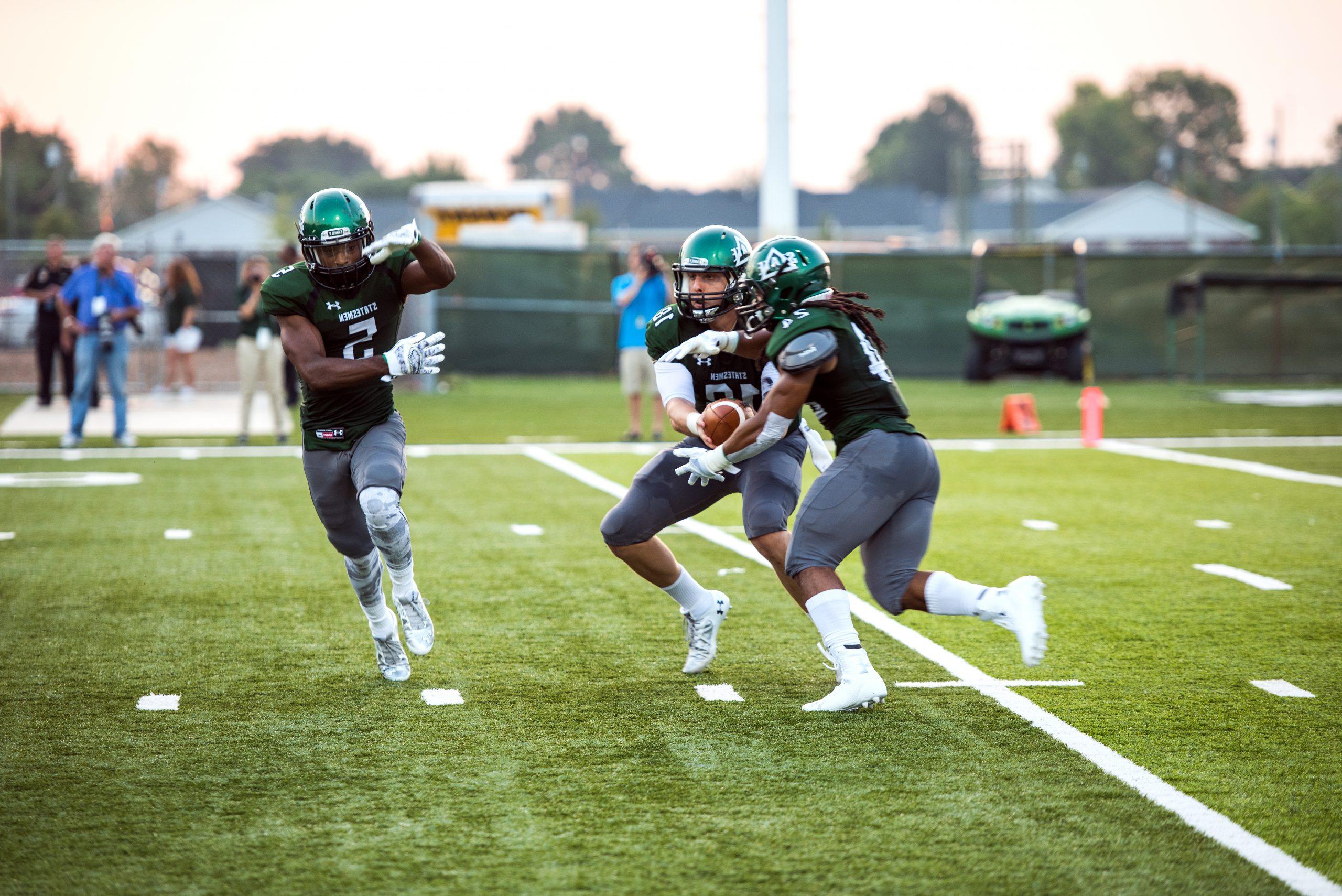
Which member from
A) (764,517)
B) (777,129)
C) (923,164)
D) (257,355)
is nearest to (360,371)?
(764,517)

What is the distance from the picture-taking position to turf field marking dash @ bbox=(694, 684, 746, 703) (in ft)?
17.6

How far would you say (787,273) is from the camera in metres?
5.21

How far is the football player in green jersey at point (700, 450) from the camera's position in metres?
5.61

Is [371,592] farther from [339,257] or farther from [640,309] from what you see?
[640,309]

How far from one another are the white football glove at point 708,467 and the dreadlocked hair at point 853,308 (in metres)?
0.65

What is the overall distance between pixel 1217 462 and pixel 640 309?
5603 millimetres

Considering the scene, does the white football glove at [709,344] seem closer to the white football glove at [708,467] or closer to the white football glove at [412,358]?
the white football glove at [708,467]

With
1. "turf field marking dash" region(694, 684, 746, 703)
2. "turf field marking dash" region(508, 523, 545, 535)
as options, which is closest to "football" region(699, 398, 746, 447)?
"turf field marking dash" region(694, 684, 746, 703)

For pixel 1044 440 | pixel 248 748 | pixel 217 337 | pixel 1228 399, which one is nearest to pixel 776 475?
pixel 248 748

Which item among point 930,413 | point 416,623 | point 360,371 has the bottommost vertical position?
point 930,413

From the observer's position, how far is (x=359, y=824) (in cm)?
402

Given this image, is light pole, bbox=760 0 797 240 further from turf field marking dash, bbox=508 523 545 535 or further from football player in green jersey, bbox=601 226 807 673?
football player in green jersey, bbox=601 226 807 673

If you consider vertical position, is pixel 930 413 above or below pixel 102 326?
below

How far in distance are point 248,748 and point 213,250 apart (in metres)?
26.8
